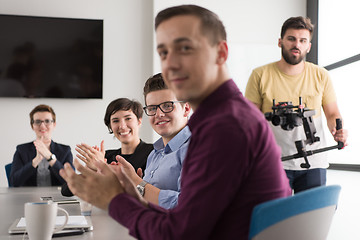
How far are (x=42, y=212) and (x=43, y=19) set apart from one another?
422 centimetres

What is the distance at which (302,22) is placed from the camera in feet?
9.09

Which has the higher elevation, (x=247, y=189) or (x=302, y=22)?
(x=302, y=22)

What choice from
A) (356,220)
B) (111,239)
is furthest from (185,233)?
(356,220)

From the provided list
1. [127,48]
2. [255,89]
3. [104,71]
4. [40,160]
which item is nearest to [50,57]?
[104,71]

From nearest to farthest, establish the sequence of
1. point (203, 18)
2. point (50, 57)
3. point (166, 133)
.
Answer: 1. point (203, 18)
2. point (166, 133)
3. point (50, 57)

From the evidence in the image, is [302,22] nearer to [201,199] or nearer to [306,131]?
[306,131]

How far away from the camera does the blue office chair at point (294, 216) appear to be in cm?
88

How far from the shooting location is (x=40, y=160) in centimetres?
351

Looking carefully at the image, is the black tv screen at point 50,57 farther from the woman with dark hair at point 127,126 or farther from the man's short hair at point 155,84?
the man's short hair at point 155,84

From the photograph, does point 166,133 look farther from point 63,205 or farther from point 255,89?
point 255,89

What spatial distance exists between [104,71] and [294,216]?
4520 mm

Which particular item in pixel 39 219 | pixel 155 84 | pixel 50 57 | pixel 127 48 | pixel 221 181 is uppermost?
pixel 127 48

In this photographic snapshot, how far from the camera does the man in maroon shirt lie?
86 centimetres

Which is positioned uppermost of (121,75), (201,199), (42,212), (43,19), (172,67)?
(43,19)
